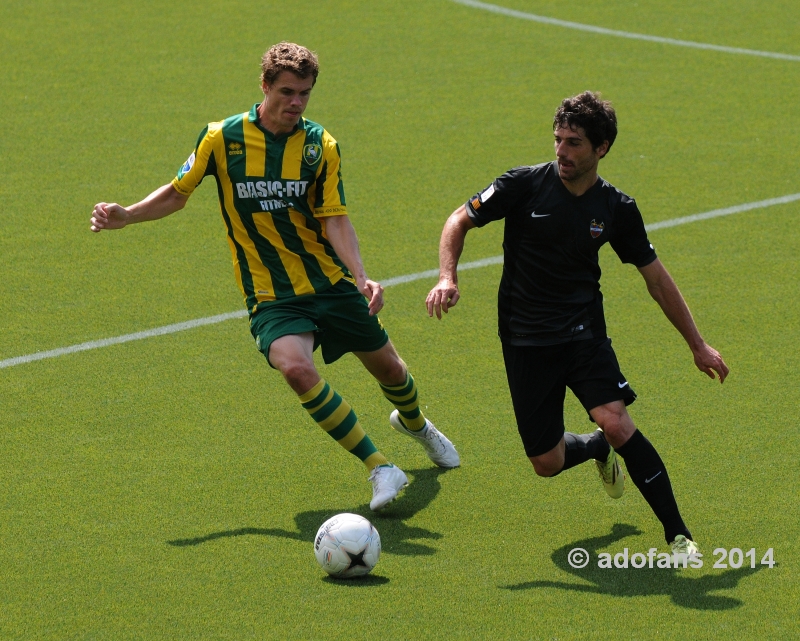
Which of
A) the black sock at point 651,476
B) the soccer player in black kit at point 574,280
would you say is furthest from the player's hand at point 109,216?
the black sock at point 651,476

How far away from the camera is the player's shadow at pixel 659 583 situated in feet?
17.7

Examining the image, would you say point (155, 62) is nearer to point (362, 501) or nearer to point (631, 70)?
point (631, 70)

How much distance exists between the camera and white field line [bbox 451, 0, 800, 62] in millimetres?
15195

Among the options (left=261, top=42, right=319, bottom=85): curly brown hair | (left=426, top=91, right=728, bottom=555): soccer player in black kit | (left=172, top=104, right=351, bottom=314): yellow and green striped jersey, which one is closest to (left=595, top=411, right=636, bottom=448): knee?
(left=426, top=91, right=728, bottom=555): soccer player in black kit

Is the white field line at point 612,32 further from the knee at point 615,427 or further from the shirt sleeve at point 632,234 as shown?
the knee at point 615,427

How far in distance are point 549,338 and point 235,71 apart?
9.08 meters

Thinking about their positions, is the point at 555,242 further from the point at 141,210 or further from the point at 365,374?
the point at 365,374

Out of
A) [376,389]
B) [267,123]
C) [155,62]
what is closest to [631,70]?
[155,62]

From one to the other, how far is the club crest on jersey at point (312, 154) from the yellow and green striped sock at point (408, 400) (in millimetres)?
1226

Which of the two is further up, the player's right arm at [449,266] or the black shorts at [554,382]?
the player's right arm at [449,266]

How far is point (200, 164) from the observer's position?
6438 mm

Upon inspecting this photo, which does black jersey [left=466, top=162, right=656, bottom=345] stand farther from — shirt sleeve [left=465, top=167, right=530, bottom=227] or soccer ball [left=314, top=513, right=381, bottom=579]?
soccer ball [left=314, top=513, right=381, bottom=579]

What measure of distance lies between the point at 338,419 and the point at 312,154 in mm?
1337

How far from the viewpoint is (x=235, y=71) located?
14.2 m
